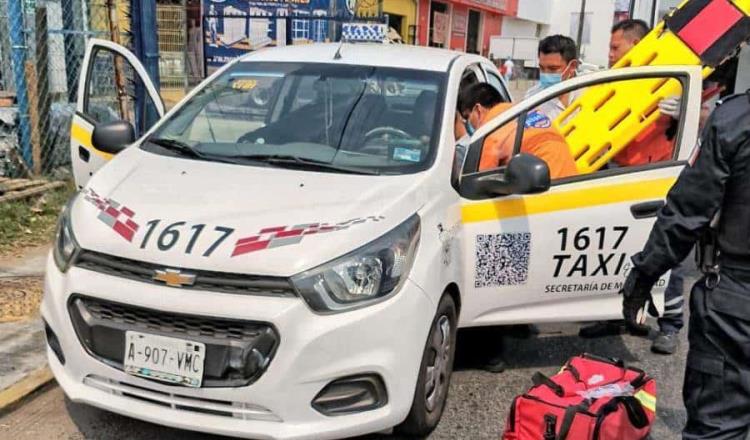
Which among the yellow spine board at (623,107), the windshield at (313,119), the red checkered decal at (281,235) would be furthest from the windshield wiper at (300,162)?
the yellow spine board at (623,107)

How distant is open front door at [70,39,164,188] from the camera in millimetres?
4309

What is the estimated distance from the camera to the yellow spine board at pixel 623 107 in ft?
13.9

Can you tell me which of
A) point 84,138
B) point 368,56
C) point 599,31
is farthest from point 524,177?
point 599,31

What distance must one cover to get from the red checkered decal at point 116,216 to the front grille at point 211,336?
0.90 feet

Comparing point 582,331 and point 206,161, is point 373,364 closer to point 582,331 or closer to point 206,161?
point 206,161

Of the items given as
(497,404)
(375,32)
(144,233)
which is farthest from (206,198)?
(375,32)

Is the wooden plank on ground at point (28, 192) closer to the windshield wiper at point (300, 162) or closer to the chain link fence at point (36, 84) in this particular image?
the chain link fence at point (36, 84)

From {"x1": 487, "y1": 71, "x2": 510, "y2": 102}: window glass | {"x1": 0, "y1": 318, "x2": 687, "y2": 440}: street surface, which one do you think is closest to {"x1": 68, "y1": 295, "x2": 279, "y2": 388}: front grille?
{"x1": 0, "y1": 318, "x2": 687, "y2": 440}: street surface

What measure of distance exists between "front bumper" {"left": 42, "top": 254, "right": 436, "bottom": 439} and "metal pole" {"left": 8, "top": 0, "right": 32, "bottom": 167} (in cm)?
470

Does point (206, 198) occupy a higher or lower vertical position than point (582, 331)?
higher

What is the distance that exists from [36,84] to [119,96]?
0.86 meters

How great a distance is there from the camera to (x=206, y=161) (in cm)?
336

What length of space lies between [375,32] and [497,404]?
928cm

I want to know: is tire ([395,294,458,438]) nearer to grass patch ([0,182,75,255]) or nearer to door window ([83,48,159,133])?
grass patch ([0,182,75,255])
